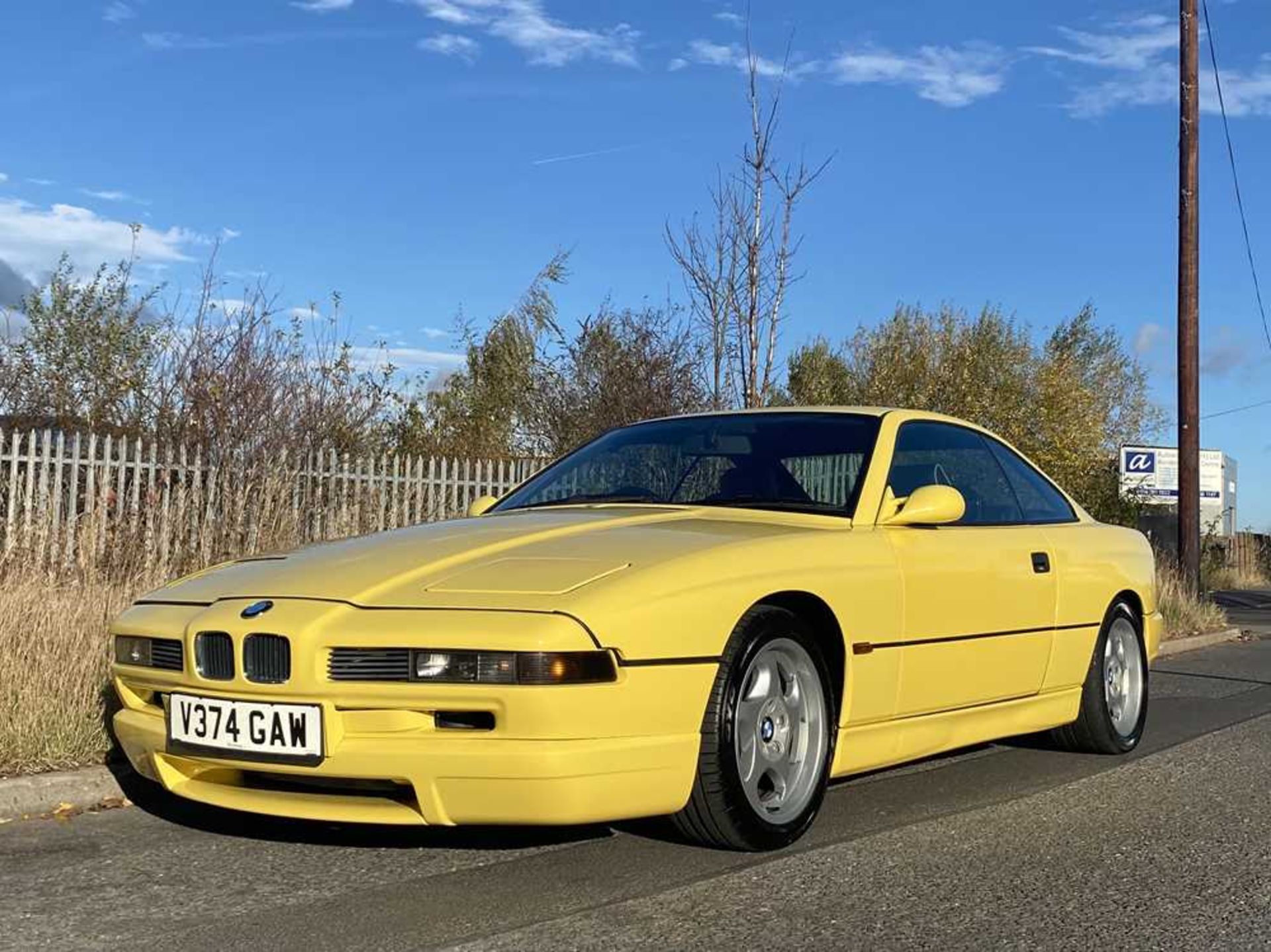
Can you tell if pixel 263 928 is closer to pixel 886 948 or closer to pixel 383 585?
pixel 383 585

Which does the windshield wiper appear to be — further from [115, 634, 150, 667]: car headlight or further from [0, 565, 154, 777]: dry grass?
[0, 565, 154, 777]: dry grass

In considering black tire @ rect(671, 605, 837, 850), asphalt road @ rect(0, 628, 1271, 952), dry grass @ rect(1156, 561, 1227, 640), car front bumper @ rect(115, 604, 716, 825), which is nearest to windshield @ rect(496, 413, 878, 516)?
black tire @ rect(671, 605, 837, 850)

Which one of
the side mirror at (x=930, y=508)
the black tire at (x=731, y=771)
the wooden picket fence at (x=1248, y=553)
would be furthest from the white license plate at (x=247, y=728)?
the wooden picket fence at (x=1248, y=553)

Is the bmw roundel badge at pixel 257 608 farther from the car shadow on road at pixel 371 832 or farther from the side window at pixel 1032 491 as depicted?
the side window at pixel 1032 491

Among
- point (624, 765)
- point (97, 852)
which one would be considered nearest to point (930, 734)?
point (624, 765)

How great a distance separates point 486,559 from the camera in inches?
160

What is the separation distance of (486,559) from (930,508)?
62.7 inches

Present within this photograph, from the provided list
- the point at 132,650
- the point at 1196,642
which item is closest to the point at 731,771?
the point at 132,650

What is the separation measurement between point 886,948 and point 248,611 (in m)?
1.94

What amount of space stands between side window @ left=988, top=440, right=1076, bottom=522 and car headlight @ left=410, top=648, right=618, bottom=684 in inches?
111

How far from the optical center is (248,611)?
388cm

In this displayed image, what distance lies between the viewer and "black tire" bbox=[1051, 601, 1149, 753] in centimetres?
594

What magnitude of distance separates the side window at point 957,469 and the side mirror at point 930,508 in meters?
0.30

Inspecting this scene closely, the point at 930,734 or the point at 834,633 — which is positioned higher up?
the point at 834,633
